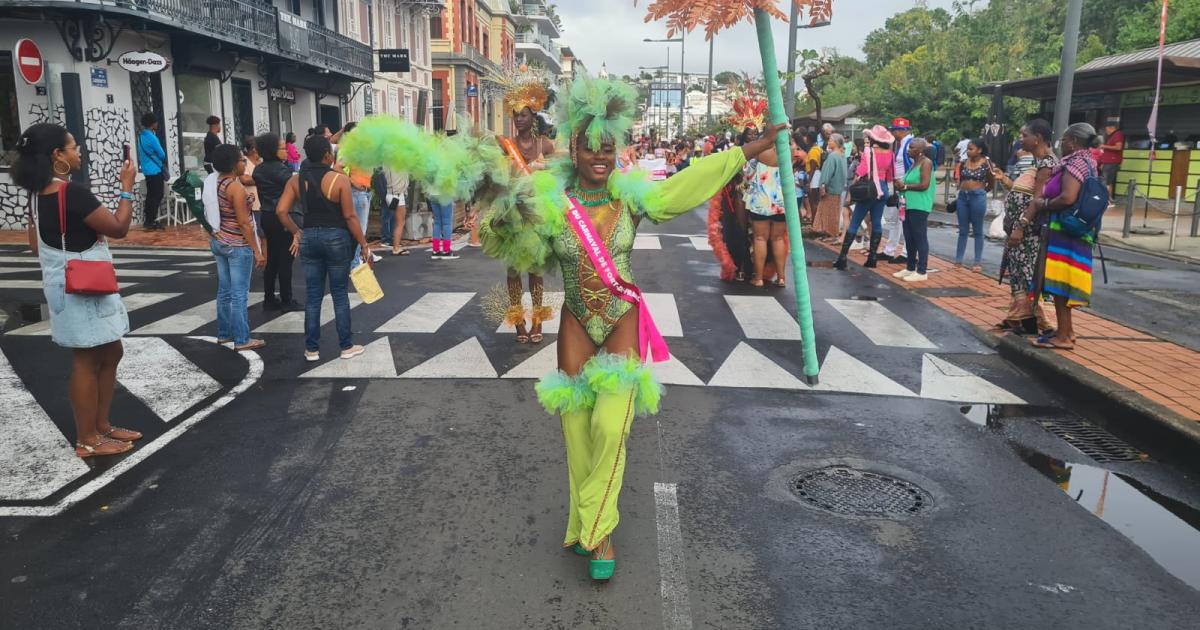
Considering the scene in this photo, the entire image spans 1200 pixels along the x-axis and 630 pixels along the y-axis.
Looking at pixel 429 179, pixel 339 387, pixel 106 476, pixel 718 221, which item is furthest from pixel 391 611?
pixel 718 221

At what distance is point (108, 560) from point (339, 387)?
272 cm

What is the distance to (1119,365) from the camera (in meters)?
6.70

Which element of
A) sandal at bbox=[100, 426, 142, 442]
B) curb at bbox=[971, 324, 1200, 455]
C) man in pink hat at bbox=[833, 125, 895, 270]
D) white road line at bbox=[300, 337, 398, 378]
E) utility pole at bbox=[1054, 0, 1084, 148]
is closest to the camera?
sandal at bbox=[100, 426, 142, 442]

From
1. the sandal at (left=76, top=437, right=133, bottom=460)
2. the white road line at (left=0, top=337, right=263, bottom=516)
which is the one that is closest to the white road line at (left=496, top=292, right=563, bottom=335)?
the white road line at (left=0, top=337, right=263, bottom=516)

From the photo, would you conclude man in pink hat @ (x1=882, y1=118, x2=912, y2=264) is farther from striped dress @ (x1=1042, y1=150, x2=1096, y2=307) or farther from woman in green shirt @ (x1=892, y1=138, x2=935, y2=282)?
striped dress @ (x1=1042, y1=150, x2=1096, y2=307)

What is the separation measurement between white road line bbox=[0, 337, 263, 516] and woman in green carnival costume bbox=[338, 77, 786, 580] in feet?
7.81

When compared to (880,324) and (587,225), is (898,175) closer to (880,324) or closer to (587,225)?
(880,324)

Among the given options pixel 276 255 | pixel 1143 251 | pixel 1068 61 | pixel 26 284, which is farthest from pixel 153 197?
pixel 1143 251

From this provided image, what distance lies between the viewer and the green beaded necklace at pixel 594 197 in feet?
12.1

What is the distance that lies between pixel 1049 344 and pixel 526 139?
15.7 ft

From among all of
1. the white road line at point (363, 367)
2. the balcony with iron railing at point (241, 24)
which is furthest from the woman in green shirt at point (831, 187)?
the balcony with iron railing at point (241, 24)

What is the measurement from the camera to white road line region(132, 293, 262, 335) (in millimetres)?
8059

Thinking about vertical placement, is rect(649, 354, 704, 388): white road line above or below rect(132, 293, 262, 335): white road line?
below

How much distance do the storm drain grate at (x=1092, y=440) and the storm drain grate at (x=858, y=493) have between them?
1.46 m
